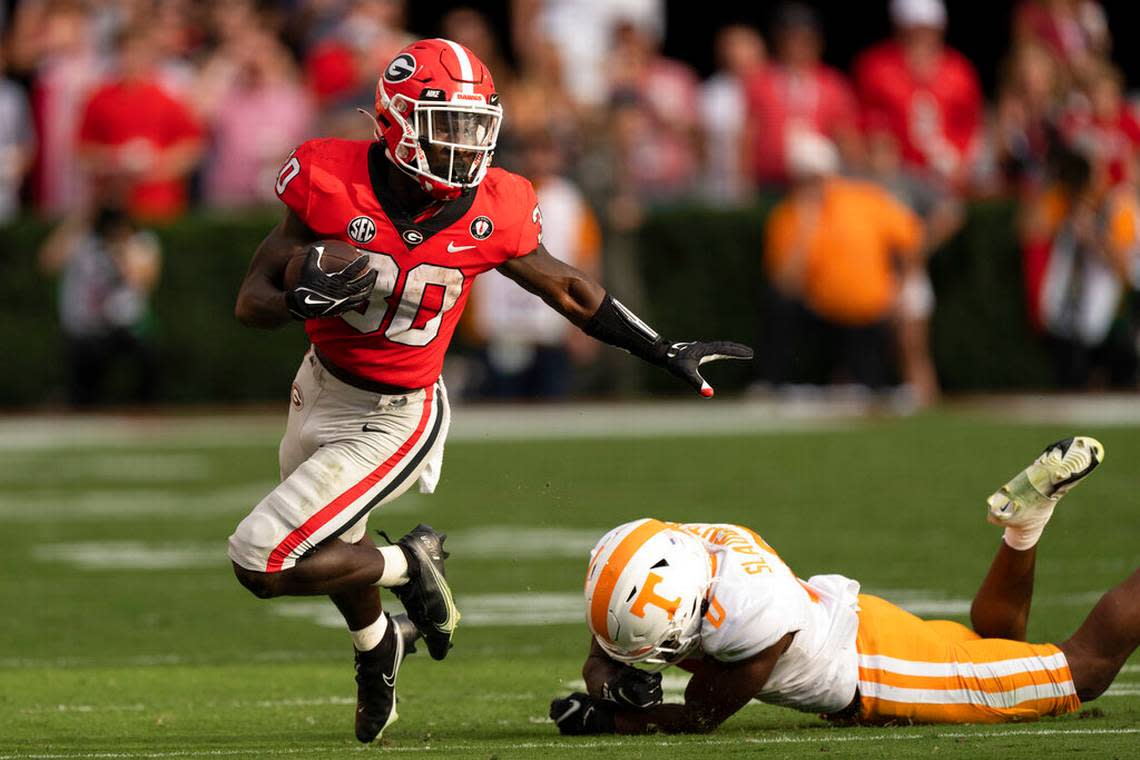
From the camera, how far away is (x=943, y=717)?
588 cm

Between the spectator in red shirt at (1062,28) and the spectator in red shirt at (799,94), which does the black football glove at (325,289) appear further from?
the spectator in red shirt at (1062,28)

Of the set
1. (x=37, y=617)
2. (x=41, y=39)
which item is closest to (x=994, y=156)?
(x=41, y=39)

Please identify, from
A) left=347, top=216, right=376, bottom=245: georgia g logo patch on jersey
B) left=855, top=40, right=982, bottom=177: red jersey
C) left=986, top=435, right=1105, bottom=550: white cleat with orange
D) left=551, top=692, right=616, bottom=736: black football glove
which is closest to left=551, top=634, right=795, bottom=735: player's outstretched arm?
left=551, top=692, right=616, bottom=736: black football glove

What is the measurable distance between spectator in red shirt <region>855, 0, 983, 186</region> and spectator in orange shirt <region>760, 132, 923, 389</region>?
528mm

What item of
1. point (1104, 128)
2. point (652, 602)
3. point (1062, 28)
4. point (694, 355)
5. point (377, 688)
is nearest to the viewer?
point (652, 602)

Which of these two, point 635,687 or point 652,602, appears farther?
point 635,687

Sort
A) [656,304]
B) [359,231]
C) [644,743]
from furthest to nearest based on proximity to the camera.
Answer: [656,304] → [359,231] → [644,743]

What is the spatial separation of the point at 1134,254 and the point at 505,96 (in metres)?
4.57

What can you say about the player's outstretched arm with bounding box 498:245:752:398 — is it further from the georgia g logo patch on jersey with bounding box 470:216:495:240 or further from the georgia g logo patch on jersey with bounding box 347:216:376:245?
the georgia g logo patch on jersey with bounding box 347:216:376:245

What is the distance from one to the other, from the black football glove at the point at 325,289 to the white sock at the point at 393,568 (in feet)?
2.95

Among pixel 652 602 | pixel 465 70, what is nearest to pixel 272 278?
pixel 465 70

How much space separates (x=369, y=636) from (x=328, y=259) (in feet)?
4.06

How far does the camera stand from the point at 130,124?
15.1 m

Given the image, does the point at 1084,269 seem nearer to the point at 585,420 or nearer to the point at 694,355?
the point at 585,420
